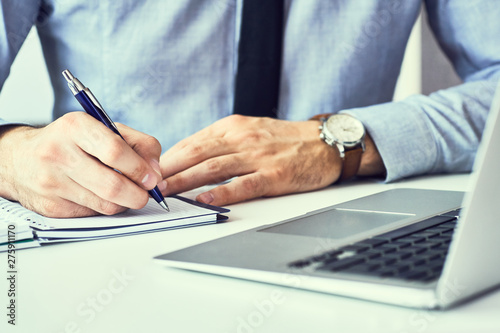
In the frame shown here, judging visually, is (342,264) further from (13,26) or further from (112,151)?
(13,26)

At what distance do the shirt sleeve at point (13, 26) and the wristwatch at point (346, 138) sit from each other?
610 millimetres

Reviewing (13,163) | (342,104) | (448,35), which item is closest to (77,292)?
(13,163)

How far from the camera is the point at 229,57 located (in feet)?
3.91

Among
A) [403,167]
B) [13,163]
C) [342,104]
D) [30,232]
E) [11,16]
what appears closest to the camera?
[30,232]

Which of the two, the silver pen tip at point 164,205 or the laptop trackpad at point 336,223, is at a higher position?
the laptop trackpad at point 336,223

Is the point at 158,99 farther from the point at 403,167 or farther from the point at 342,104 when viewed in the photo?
the point at 403,167

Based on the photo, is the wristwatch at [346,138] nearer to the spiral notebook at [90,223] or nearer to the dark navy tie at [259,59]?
the dark navy tie at [259,59]

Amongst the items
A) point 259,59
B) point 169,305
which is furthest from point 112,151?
point 259,59

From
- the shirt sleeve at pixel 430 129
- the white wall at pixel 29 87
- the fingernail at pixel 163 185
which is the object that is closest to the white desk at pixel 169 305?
the fingernail at pixel 163 185

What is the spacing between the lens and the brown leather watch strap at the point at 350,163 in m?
0.89

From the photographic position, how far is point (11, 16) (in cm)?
107

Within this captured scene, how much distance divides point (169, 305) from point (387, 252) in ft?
0.52

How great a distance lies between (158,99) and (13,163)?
0.50m

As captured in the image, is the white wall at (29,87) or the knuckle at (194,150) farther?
the white wall at (29,87)
